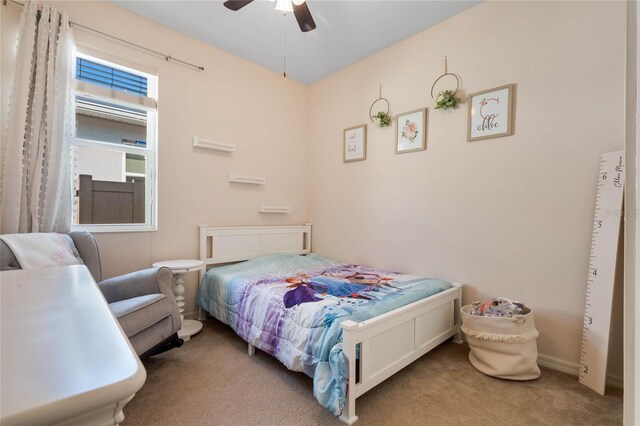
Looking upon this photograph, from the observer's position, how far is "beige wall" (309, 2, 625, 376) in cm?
200

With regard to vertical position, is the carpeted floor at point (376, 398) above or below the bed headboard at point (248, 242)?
below

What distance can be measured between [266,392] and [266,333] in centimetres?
35

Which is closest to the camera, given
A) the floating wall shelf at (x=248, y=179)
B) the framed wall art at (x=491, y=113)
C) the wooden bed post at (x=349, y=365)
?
the wooden bed post at (x=349, y=365)

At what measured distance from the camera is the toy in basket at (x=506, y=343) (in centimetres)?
192

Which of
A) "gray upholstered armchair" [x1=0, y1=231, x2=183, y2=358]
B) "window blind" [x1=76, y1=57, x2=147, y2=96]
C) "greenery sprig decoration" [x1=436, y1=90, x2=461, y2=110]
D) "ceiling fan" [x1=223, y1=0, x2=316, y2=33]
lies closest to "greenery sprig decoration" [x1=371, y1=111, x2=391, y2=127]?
"greenery sprig decoration" [x1=436, y1=90, x2=461, y2=110]

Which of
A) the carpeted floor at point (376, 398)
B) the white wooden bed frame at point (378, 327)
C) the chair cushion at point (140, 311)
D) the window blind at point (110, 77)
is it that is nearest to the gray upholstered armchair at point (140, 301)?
the chair cushion at point (140, 311)

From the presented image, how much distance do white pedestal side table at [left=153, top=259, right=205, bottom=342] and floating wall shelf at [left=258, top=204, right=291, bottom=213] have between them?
107 cm

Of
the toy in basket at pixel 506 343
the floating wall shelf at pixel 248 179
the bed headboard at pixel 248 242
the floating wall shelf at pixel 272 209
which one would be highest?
the floating wall shelf at pixel 248 179

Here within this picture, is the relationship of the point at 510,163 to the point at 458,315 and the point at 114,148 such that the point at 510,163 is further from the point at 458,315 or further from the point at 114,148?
the point at 114,148

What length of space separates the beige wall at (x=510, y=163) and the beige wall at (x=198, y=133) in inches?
44.0

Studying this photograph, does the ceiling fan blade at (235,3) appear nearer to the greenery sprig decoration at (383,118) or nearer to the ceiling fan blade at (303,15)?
the ceiling fan blade at (303,15)

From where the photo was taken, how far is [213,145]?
308cm

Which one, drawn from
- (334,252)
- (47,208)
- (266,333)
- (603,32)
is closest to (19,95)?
(47,208)

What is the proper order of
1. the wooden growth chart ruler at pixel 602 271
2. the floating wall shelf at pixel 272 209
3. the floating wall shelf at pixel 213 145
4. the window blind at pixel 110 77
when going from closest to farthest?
the wooden growth chart ruler at pixel 602 271, the window blind at pixel 110 77, the floating wall shelf at pixel 213 145, the floating wall shelf at pixel 272 209
